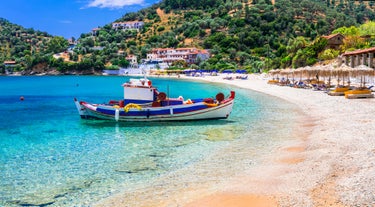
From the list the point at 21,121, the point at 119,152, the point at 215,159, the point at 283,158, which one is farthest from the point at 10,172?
the point at 21,121

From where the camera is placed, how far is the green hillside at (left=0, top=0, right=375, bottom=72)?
131 m

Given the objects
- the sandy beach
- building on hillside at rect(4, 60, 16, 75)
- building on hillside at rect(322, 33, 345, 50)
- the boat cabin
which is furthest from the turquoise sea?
building on hillside at rect(4, 60, 16, 75)

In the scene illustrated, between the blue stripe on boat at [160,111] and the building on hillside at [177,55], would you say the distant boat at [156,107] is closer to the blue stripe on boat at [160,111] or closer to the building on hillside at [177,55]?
the blue stripe on boat at [160,111]

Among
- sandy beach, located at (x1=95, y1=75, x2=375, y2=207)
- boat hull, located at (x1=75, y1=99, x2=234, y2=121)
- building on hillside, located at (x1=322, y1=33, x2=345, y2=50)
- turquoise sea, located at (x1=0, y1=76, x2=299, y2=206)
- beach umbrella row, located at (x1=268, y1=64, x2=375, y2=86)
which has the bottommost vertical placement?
turquoise sea, located at (x1=0, y1=76, x2=299, y2=206)

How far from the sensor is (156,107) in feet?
80.0

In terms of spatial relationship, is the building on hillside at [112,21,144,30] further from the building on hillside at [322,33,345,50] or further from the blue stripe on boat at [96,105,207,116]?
the blue stripe on boat at [96,105,207,116]

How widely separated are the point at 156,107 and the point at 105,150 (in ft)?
26.5

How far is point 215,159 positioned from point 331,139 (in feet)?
18.1

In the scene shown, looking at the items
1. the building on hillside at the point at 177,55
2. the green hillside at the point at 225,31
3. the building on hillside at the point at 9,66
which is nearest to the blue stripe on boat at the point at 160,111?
the green hillside at the point at 225,31

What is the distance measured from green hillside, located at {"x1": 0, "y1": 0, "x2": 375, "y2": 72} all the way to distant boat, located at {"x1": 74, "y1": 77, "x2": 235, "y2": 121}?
258 feet

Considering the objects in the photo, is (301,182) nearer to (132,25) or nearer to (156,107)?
(156,107)

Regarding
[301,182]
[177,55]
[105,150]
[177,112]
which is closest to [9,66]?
[177,55]

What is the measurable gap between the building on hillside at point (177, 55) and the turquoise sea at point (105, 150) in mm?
105236

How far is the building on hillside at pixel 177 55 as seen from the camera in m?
132
